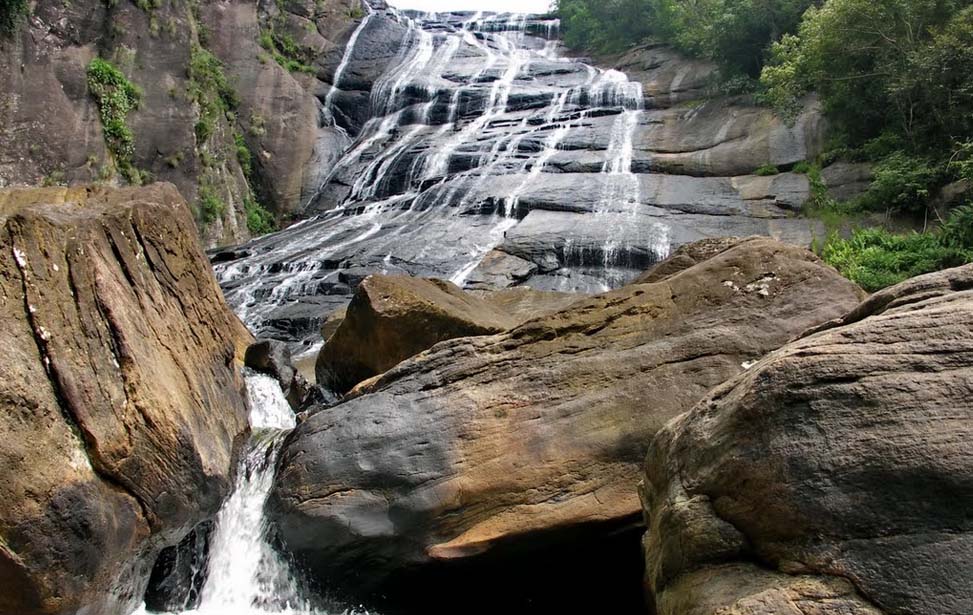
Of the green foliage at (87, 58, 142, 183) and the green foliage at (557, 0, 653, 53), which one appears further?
the green foliage at (557, 0, 653, 53)

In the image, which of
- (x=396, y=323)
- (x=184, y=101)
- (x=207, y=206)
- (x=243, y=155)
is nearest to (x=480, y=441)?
(x=396, y=323)

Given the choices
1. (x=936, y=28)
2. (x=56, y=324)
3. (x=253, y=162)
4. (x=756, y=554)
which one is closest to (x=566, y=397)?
(x=756, y=554)

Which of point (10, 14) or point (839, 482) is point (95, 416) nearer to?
point (839, 482)

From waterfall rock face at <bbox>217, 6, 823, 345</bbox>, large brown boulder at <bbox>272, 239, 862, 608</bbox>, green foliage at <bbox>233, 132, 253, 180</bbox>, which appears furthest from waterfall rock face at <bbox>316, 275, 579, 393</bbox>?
green foliage at <bbox>233, 132, 253, 180</bbox>

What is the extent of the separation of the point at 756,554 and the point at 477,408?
301 centimetres

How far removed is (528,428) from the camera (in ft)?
19.9

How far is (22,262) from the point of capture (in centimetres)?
556

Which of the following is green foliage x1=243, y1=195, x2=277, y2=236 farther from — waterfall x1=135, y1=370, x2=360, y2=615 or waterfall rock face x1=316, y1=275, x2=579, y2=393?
waterfall x1=135, y1=370, x2=360, y2=615

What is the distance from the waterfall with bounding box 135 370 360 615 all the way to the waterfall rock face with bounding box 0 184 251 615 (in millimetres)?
284

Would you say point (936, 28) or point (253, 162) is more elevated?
point (936, 28)

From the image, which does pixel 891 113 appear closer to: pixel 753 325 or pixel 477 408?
pixel 753 325

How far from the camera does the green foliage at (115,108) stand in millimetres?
20516

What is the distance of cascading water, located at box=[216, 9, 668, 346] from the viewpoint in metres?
17.2

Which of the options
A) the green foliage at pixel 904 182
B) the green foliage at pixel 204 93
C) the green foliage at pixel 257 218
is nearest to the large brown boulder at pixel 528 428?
the green foliage at pixel 904 182
